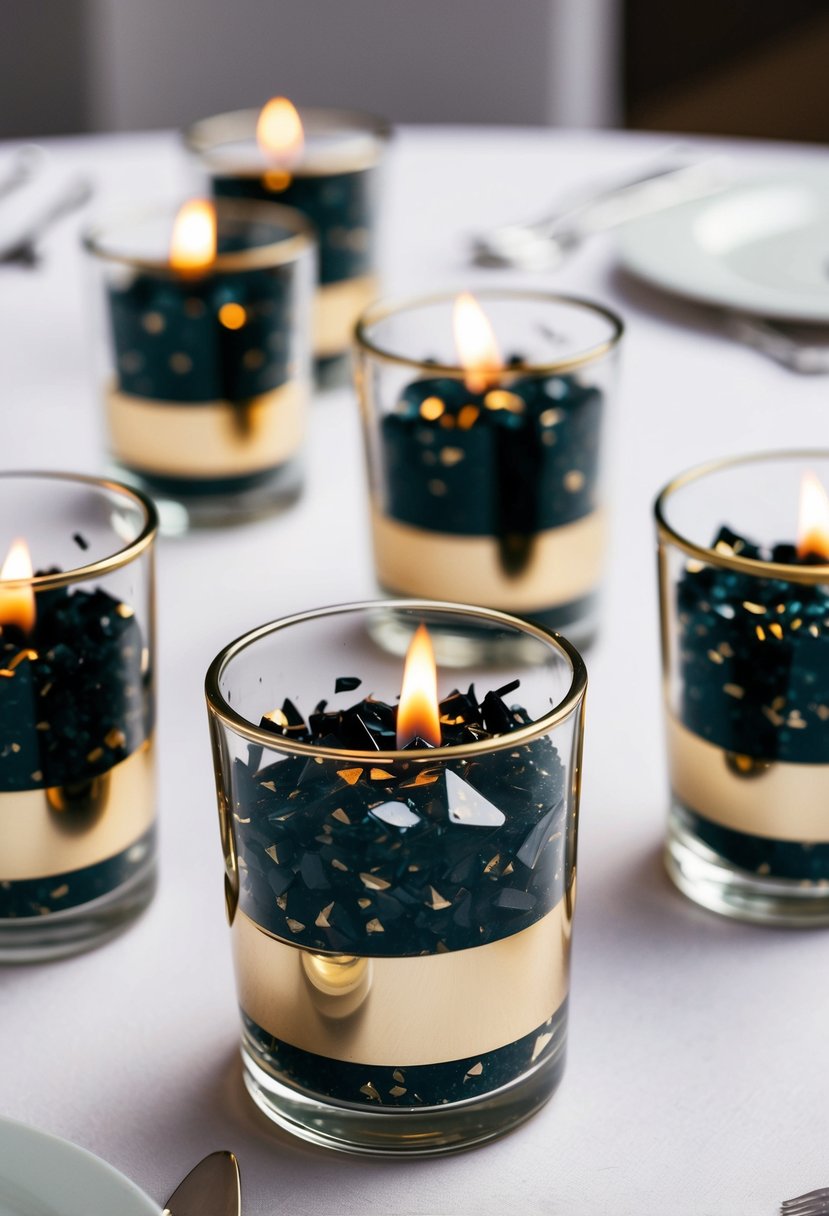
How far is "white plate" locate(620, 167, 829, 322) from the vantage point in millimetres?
1087

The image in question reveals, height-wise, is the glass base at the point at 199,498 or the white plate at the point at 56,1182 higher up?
the white plate at the point at 56,1182

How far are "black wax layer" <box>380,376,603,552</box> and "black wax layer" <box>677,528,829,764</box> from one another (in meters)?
0.19

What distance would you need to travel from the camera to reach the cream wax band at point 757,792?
0.57m

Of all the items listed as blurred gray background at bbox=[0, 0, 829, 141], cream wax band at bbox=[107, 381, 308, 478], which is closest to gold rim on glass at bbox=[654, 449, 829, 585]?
cream wax band at bbox=[107, 381, 308, 478]

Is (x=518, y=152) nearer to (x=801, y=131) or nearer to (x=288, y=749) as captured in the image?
(x=288, y=749)

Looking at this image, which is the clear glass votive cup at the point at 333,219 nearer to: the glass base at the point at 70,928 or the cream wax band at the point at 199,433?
the cream wax band at the point at 199,433

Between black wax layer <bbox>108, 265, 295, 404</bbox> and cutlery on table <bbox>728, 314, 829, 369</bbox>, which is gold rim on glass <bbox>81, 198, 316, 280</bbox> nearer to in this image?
black wax layer <bbox>108, 265, 295, 404</bbox>

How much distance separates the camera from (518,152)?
146cm

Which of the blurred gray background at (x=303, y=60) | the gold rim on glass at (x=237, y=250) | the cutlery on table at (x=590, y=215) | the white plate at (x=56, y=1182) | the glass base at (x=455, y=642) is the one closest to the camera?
the white plate at (x=56, y=1182)

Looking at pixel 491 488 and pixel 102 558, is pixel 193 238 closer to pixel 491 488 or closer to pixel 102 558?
pixel 491 488

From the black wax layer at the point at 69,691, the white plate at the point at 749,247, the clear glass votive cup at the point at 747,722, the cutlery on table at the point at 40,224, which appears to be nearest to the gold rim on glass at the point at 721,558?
the clear glass votive cup at the point at 747,722

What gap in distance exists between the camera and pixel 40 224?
1.26 metres

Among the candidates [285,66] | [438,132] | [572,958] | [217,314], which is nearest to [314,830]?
[572,958]

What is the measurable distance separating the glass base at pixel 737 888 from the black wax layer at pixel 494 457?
8.1 inches
